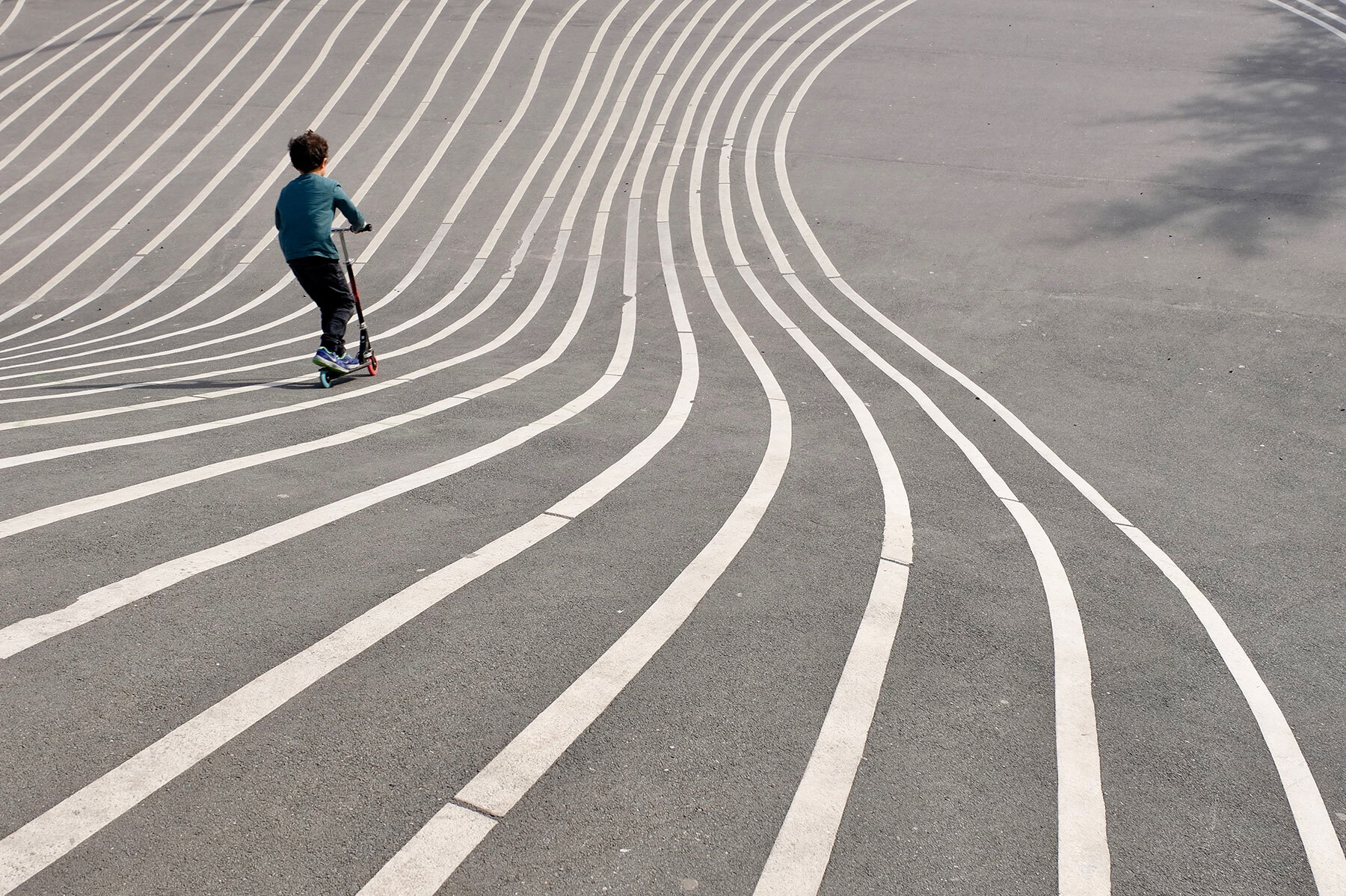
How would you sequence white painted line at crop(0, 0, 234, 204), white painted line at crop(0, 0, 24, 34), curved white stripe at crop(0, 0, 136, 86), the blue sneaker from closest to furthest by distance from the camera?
the blue sneaker
white painted line at crop(0, 0, 234, 204)
curved white stripe at crop(0, 0, 136, 86)
white painted line at crop(0, 0, 24, 34)

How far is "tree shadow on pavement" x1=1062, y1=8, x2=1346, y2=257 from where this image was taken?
14.2m

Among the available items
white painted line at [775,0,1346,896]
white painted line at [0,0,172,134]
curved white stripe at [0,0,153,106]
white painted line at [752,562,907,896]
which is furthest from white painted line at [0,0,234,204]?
white painted line at [752,562,907,896]

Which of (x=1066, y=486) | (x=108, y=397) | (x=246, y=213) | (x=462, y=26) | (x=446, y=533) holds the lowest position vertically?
(x=1066, y=486)

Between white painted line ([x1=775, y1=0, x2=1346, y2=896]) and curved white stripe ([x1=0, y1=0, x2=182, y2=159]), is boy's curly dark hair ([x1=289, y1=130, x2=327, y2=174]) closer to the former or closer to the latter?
white painted line ([x1=775, y1=0, x2=1346, y2=896])

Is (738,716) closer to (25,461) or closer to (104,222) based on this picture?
(25,461)

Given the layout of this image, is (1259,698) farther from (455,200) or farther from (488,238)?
(455,200)

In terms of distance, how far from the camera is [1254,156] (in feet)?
52.3

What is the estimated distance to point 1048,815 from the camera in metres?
3.53

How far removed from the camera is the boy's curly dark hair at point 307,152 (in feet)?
28.3

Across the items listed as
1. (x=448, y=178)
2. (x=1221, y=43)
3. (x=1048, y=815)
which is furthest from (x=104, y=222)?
(x=1221, y=43)

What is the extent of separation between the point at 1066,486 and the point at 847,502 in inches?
71.2

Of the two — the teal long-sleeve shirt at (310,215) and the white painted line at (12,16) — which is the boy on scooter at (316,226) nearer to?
the teal long-sleeve shirt at (310,215)

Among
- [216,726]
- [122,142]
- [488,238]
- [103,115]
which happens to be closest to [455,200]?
[488,238]

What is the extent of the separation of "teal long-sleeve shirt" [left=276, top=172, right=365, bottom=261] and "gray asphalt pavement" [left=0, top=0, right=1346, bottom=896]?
1.16 meters
